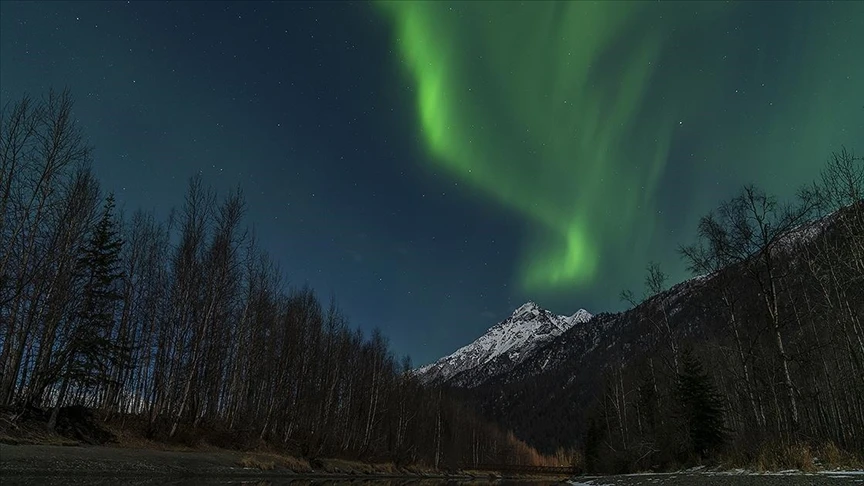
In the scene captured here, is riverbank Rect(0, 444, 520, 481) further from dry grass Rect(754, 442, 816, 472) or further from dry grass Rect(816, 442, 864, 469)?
dry grass Rect(816, 442, 864, 469)

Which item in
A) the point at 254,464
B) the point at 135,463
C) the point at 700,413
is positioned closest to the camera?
the point at 135,463

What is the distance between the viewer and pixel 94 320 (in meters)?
29.4

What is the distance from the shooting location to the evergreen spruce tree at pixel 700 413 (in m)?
29.9

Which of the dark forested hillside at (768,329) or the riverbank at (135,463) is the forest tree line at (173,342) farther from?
the dark forested hillside at (768,329)

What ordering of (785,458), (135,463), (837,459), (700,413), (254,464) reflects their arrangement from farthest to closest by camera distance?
1. (700,413)
2. (254,464)
3. (135,463)
4. (785,458)
5. (837,459)

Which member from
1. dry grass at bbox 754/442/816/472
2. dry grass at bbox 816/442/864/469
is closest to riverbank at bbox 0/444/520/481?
dry grass at bbox 754/442/816/472

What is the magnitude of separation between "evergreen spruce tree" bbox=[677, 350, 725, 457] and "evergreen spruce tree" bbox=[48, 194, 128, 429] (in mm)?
36554

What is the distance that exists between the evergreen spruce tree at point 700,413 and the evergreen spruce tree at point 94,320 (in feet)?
120

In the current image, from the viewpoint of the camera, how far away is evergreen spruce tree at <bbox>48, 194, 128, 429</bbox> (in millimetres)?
25234

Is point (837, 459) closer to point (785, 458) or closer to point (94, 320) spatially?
point (785, 458)

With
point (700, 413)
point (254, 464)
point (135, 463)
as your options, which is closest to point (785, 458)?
point (700, 413)

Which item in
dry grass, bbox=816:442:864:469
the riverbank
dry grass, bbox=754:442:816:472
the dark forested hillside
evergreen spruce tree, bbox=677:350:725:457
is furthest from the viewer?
evergreen spruce tree, bbox=677:350:725:457

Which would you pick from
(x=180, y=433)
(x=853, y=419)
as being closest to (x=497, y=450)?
(x=853, y=419)

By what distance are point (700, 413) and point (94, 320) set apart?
40177 mm
